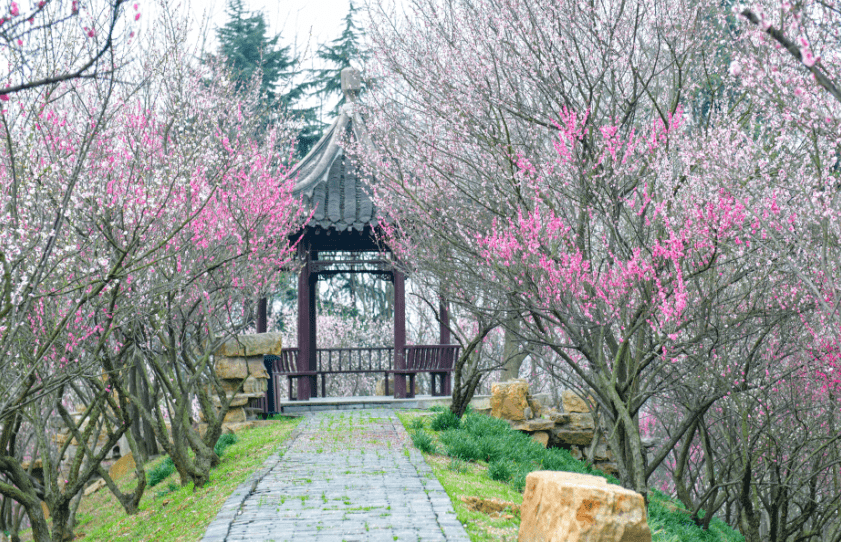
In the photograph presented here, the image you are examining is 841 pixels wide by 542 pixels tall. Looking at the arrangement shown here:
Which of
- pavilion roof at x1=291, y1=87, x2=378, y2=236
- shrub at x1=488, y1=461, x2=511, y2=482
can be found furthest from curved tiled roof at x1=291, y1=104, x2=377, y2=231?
shrub at x1=488, y1=461, x2=511, y2=482

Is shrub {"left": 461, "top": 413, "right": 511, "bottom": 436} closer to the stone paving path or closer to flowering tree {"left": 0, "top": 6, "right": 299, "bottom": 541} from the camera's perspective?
the stone paving path

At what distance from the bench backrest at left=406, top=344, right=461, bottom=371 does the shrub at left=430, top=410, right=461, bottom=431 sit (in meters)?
3.42

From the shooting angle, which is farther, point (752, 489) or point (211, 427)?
point (752, 489)

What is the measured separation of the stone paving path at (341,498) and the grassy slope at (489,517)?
0.44 ft

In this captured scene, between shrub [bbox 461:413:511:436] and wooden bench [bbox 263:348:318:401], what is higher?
→ wooden bench [bbox 263:348:318:401]

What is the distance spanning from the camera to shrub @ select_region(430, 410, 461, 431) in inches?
392

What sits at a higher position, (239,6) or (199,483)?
(239,6)

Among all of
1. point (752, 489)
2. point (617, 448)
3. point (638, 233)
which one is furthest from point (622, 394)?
point (752, 489)

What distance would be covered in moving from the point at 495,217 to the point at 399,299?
17.8ft

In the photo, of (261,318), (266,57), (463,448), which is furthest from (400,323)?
(266,57)

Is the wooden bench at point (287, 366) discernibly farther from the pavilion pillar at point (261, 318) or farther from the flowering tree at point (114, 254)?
the flowering tree at point (114, 254)

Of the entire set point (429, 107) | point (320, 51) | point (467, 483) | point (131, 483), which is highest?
point (320, 51)

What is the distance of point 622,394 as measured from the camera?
281 inches

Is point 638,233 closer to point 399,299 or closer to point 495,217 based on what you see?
point 495,217
